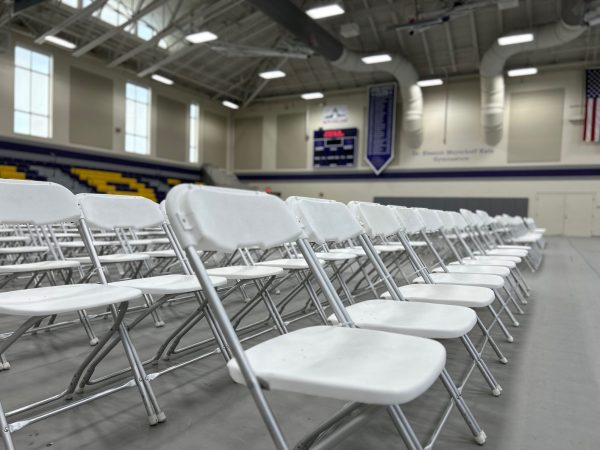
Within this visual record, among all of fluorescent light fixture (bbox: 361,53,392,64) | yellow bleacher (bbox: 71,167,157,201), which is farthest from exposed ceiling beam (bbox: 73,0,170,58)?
fluorescent light fixture (bbox: 361,53,392,64)

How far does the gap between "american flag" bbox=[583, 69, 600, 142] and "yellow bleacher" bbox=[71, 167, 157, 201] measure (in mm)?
14811

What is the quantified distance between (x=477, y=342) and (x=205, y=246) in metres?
2.31

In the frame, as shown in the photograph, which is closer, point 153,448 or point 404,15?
point 153,448

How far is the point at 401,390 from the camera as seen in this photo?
→ 0.88 m

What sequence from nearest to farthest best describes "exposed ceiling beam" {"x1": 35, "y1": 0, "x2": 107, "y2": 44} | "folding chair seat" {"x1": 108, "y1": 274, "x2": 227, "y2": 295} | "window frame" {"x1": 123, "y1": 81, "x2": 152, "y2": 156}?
"folding chair seat" {"x1": 108, "y1": 274, "x2": 227, "y2": 295} → "exposed ceiling beam" {"x1": 35, "y1": 0, "x2": 107, "y2": 44} → "window frame" {"x1": 123, "y1": 81, "x2": 152, "y2": 156}

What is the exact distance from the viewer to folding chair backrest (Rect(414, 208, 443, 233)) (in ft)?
10.8

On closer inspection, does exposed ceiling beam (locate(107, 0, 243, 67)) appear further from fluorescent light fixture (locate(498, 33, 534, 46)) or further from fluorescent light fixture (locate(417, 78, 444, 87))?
fluorescent light fixture (locate(498, 33, 534, 46))

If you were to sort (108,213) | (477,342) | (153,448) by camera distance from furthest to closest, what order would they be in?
(477,342) → (108,213) → (153,448)

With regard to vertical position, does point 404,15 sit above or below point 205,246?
above

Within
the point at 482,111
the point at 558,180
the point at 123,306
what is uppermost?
the point at 482,111

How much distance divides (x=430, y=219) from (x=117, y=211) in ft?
7.69

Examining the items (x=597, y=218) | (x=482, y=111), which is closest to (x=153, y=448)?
(x=482, y=111)

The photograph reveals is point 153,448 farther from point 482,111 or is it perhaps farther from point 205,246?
point 482,111

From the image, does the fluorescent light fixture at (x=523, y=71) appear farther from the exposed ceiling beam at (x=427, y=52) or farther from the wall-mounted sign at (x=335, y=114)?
the wall-mounted sign at (x=335, y=114)
